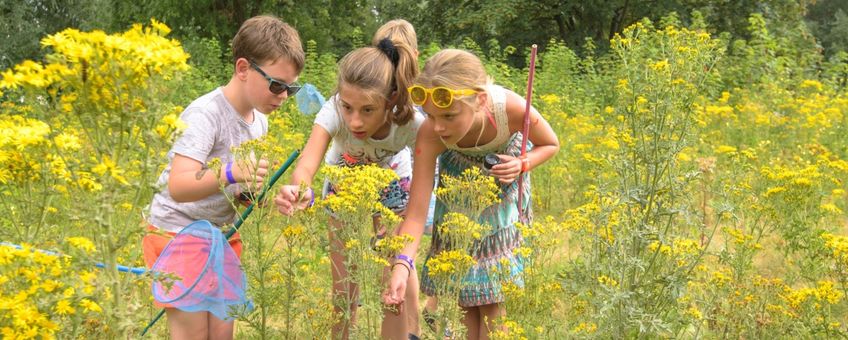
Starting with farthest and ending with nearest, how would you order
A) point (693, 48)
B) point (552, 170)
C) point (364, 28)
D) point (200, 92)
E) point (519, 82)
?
point (364, 28), point (519, 82), point (200, 92), point (552, 170), point (693, 48)

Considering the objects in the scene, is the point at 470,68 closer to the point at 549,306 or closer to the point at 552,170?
the point at 549,306

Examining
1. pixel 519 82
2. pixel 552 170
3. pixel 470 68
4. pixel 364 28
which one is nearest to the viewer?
pixel 470 68

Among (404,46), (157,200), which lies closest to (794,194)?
(404,46)

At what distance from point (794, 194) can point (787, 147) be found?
3.93 meters

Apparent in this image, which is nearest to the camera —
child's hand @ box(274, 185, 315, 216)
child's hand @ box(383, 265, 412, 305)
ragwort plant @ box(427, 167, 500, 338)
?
ragwort plant @ box(427, 167, 500, 338)

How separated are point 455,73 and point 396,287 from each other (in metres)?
0.75

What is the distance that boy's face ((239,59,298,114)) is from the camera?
2.83 m

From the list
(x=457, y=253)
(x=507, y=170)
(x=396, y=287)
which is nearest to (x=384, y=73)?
(x=507, y=170)

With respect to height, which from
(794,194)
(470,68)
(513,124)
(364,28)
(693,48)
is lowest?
(364,28)

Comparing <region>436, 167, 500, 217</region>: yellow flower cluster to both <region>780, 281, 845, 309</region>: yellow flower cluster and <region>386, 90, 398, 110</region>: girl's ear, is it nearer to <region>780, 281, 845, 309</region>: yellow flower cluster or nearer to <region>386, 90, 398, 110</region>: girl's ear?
<region>386, 90, 398, 110</region>: girl's ear

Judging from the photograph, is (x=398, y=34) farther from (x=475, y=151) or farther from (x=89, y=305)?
(x=89, y=305)

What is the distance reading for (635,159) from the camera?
2.42 metres

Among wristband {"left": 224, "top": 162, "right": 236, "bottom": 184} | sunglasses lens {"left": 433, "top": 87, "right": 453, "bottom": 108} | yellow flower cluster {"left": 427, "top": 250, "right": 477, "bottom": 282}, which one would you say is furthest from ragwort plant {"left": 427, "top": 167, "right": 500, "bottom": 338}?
wristband {"left": 224, "top": 162, "right": 236, "bottom": 184}

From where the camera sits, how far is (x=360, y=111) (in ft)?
9.29
